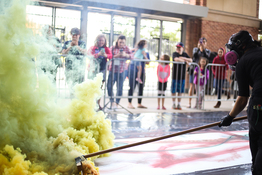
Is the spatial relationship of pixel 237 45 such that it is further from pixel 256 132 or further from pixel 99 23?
pixel 99 23

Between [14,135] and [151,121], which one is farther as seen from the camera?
[151,121]

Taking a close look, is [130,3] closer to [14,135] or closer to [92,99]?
[92,99]

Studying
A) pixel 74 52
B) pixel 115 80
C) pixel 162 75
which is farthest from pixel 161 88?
pixel 74 52

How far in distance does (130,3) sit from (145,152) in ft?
31.1

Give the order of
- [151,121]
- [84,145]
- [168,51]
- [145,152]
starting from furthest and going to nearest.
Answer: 1. [168,51]
2. [151,121]
3. [145,152]
4. [84,145]

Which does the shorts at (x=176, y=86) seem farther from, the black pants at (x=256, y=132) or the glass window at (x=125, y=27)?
the glass window at (x=125, y=27)

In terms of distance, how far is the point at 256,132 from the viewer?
2557 mm

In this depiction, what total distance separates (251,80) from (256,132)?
0.50 meters

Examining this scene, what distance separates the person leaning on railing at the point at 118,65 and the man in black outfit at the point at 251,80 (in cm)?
479

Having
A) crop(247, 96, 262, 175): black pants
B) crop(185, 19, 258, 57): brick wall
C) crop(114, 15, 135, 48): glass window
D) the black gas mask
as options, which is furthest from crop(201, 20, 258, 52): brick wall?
crop(247, 96, 262, 175): black pants

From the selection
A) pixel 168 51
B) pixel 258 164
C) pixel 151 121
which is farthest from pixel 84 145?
pixel 168 51

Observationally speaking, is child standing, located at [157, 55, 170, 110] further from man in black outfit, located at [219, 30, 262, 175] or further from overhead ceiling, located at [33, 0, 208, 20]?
man in black outfit, located at [219, 30, 262, 175]

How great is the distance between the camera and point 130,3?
1220 centimetres

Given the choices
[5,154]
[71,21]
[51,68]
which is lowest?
[5,154]
